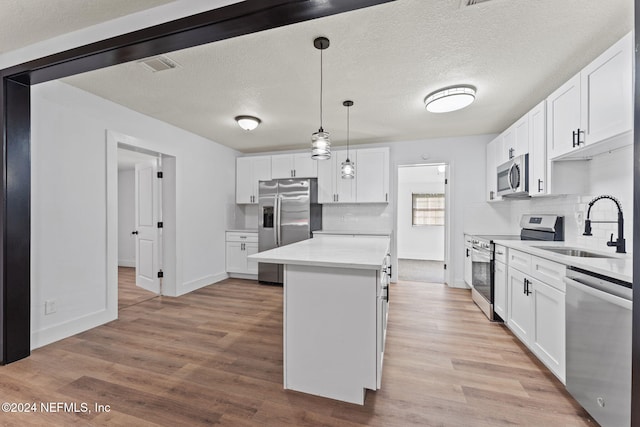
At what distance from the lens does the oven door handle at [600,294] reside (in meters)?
1.33

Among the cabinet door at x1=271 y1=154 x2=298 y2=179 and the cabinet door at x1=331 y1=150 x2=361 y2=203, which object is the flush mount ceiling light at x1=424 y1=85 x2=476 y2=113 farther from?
the cabinet door at x1=271 y1=154 x2=298 y2=179

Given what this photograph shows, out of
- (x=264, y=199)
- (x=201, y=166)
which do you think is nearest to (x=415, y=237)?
(x=264, y=199)

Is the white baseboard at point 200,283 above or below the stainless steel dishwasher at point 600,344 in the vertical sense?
below

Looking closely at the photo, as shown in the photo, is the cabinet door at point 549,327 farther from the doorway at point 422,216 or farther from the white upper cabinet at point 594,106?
the doorway at point 422,216

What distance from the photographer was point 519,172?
121 inches

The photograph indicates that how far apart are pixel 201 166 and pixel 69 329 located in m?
2.70

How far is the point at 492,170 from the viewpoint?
4.04 meters

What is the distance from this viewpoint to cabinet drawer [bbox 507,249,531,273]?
7.76 ft

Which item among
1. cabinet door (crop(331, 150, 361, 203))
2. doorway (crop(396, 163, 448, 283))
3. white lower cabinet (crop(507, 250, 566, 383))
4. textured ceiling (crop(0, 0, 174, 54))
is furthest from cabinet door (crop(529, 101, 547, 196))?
doorway (crop(396, 163, 448, 283))

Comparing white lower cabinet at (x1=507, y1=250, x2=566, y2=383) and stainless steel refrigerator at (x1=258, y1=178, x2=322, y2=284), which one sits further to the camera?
stainless steel refrigerator at (x1=258, y1=178, x2=322, y2=284)

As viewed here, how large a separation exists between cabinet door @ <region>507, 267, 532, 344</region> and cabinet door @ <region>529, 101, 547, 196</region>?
0.90 m

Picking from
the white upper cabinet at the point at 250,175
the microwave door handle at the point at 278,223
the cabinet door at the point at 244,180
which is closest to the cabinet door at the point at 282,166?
the white upper cabinet at the point at 250,175

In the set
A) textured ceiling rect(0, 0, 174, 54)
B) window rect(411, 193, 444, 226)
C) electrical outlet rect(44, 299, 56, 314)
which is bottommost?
electrical outlet rect(44, 299, 56, 314)

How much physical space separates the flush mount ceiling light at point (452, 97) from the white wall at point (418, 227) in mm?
4106
